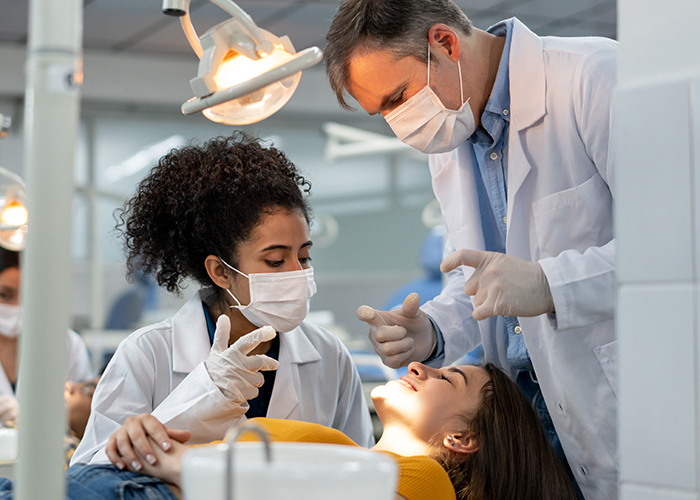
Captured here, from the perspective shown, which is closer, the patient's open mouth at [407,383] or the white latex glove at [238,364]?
the white latex glove at [238,364]

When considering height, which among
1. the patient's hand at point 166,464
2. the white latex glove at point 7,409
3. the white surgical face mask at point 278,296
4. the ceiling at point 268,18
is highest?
the ceiling at point 268,18

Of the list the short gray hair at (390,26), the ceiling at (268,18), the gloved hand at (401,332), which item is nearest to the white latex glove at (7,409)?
the gloved hand at (401,332)

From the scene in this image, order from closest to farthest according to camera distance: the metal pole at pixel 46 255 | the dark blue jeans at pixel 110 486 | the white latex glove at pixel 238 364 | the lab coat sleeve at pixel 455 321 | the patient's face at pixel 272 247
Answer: the metal pole at pixel 46 255
the dark blue jeans at pixel 110 486
the white latex glove at pixel 238 364
the patient's face at pixel 272 247
the lab coat sleeve at pixel 455 321

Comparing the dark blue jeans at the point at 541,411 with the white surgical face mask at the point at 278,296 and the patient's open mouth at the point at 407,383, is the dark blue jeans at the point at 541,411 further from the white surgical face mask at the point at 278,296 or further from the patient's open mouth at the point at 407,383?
the white surgical face mask at the point at 278,296

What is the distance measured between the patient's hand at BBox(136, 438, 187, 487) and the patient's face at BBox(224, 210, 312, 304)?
526 mm

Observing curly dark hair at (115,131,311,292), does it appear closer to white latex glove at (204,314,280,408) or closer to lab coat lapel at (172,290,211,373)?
lab coat lapel at (172,290,211,373)

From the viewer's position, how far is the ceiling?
484cm

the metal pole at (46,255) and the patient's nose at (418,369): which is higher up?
the metal pole at (46,255)

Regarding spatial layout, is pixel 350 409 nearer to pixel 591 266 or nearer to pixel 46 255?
pixel 591 266

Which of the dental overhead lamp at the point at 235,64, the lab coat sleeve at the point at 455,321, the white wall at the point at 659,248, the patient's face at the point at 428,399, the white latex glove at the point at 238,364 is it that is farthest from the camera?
the lab coat sleeve at the point at 455,321

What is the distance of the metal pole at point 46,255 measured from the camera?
0.74 metres

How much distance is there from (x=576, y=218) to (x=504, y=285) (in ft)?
1.33

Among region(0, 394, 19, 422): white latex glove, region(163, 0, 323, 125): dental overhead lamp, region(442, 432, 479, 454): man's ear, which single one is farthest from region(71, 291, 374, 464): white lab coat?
region(0, 394, 19, 422): white latex glove

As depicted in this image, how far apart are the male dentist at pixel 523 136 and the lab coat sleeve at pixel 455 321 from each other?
9 centimetres
